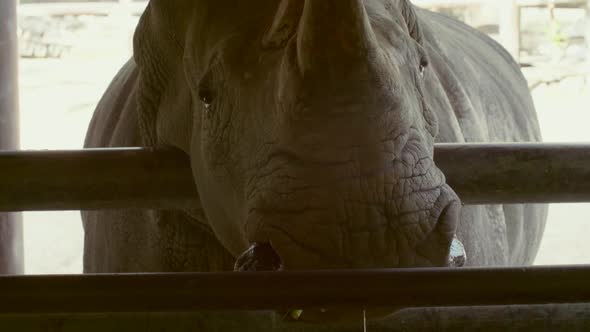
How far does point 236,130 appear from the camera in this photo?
2232mm

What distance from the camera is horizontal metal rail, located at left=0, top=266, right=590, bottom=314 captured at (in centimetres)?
136

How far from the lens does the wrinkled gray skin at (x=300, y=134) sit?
1.75 meters

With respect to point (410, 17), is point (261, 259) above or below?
below

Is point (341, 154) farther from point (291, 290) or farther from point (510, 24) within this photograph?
point (510, 24)

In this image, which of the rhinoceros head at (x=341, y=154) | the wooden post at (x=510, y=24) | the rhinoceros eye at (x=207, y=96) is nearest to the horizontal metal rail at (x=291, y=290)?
the rhinoceros head at (x=341, y=154)

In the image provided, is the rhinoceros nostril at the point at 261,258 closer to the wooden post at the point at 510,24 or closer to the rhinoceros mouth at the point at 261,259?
the rhinoceros mouth at the point at 261,259

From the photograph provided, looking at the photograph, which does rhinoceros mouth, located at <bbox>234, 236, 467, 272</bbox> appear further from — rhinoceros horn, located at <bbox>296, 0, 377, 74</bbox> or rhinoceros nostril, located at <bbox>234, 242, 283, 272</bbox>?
rhinoceros horn, located at <bbox>296, 0, 377, 74</bbox>

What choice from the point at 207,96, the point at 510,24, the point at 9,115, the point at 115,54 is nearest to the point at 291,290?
the point at 207,96

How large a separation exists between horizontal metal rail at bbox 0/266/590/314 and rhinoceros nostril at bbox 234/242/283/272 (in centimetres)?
51

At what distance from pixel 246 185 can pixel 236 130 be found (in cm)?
16

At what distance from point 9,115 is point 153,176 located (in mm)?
2765

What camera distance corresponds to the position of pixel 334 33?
68.7 inches

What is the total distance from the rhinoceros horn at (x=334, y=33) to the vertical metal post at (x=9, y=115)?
3.03 m

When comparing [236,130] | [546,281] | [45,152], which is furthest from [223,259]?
[546,281]
